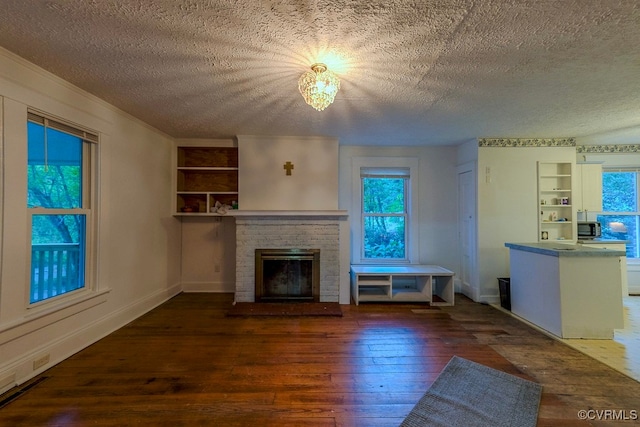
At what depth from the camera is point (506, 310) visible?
11.6 ft

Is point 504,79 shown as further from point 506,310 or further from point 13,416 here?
point 13,416

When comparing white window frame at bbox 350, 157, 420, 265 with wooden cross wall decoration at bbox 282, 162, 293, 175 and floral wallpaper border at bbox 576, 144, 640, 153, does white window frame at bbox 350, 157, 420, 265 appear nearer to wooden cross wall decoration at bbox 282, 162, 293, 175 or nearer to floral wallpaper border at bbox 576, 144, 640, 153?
wooden cross wall decoration at bbox 282, 162, 293, 175

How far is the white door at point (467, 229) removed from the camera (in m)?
3.98

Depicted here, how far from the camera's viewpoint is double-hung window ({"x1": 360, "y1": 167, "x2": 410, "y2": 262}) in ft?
14.6

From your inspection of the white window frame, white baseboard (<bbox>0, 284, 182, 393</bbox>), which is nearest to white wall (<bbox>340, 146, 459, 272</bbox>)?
the white window frame

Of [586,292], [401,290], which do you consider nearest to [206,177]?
[401,290]

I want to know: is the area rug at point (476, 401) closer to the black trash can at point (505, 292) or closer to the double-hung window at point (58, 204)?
the black trash can at point (505, 292)

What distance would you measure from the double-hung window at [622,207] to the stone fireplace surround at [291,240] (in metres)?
4.24

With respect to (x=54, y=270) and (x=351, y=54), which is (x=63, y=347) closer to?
(x=54, y=270)

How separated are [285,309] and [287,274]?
1.76 ft

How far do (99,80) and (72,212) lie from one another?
1.16m

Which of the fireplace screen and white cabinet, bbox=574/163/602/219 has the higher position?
white cabinet, bbox=574/163/602/219

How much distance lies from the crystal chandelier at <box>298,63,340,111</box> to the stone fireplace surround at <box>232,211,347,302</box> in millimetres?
2049

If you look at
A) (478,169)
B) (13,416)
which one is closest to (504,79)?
(478,169)
